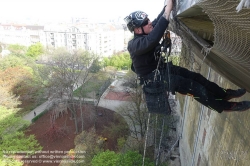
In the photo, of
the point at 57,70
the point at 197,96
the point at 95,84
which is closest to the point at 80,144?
the point at 57,70

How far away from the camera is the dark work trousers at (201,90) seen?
2.87 metres

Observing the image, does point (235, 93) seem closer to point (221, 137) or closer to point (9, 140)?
point (221, 137)

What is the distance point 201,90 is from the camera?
2.89 metres

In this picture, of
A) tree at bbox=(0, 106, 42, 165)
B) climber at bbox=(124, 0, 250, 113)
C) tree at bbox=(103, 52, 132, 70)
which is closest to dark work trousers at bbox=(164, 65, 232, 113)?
climber at bbox=(124, 0, 250, 113)

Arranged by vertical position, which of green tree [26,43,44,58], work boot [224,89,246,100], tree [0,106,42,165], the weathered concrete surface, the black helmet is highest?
the black helmet

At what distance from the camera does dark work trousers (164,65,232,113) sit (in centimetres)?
287

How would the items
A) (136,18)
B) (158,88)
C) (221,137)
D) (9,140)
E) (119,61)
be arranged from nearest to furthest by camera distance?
(136,18)
(158,88)
(221,137)
(9,140)
(119,61)

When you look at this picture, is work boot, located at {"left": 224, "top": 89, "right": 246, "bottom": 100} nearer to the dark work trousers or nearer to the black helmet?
the dark work trousers

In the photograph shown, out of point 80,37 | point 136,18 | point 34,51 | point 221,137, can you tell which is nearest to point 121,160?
point 221,137

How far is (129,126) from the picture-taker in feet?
51.9

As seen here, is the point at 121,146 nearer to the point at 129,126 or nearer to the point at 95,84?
the point at 129,126

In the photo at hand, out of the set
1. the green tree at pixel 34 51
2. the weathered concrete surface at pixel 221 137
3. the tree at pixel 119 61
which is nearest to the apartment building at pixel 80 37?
the green tree at pixel 34 51

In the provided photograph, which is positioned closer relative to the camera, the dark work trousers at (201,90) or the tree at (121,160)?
the dark work trousers at (201,90)

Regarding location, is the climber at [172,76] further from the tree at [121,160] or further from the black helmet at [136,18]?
the tree at [121,160]
